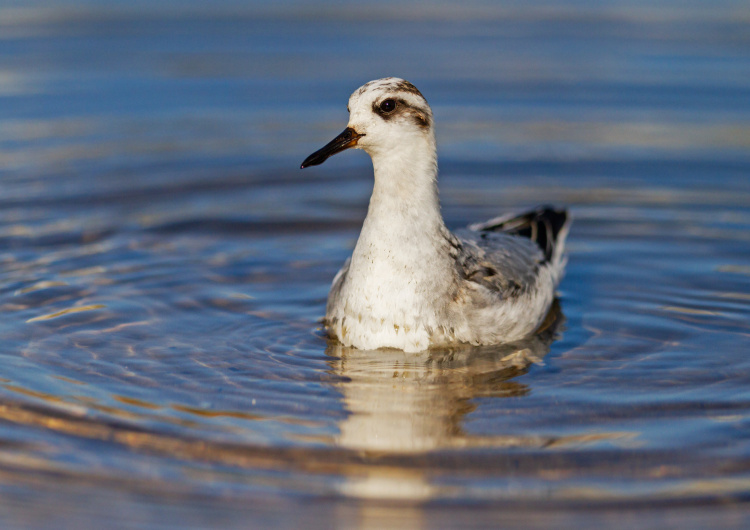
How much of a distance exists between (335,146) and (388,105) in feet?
1.60

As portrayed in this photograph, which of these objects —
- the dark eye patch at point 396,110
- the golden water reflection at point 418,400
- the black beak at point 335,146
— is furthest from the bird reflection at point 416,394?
the dark eye patch at point 396,110

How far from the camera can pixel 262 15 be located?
2000 centimetres

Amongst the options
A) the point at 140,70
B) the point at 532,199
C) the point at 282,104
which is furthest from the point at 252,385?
the point at 140,70

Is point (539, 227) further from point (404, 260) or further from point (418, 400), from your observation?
point (418, 400)

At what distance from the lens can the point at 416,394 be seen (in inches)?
295

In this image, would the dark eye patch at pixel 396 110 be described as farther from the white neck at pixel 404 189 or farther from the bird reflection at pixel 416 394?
the bird reflection at pixel 416 394

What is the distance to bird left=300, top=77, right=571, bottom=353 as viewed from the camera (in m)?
7.96

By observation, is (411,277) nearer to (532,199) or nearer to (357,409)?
(357,409)

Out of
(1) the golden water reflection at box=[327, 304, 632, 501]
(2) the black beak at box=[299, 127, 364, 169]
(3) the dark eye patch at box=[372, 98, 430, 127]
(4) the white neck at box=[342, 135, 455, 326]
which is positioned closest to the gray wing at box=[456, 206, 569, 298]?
(4) the white neck at box=[342, 135, 455, 326]

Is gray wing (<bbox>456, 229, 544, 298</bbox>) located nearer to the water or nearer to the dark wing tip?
the dark wing tip

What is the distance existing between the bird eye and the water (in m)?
1.77

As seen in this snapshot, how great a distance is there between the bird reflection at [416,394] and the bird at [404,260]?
12 cm

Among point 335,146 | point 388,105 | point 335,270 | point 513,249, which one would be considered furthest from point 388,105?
point 335,270

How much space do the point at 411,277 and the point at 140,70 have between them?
31.7 feet
